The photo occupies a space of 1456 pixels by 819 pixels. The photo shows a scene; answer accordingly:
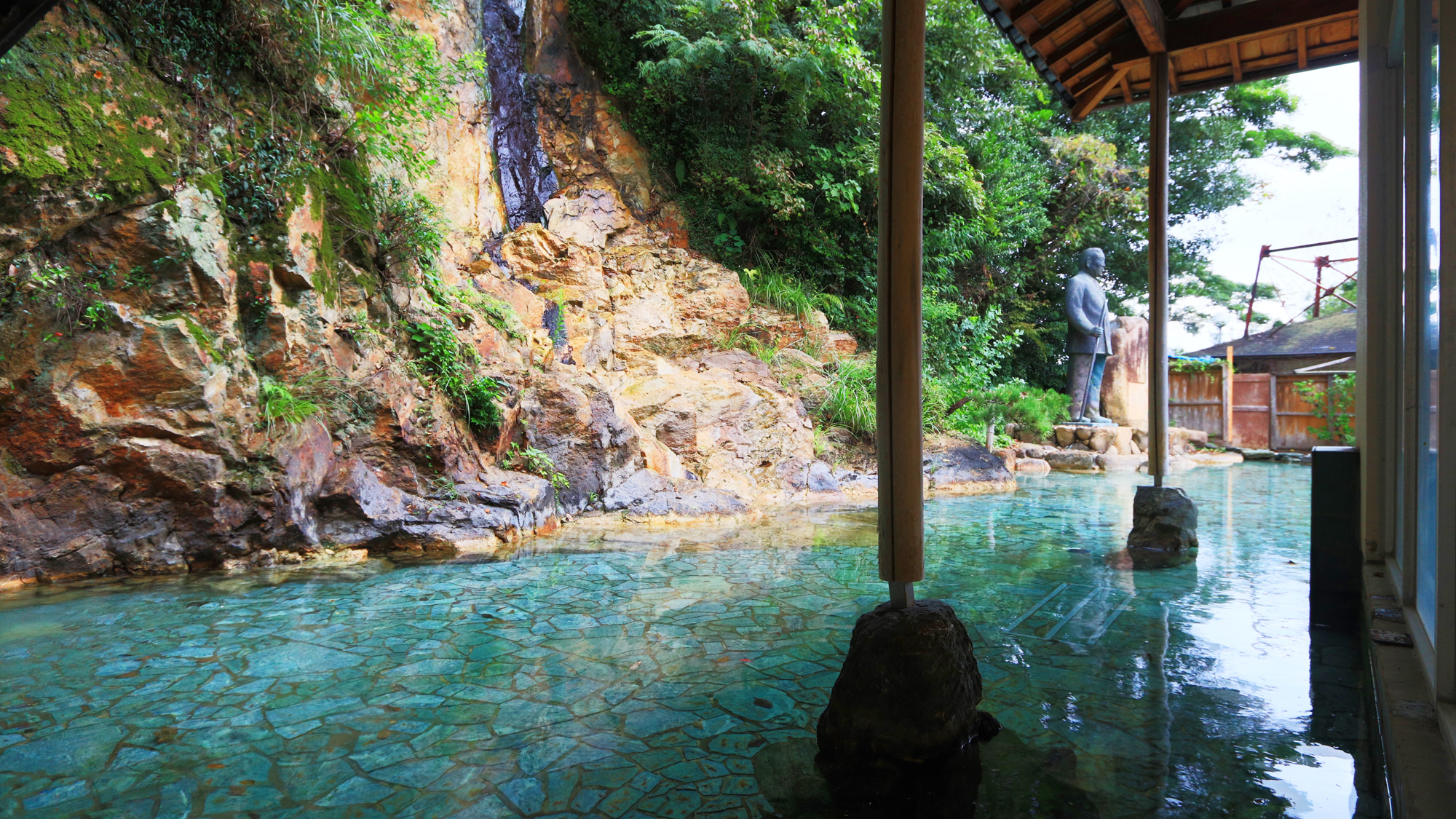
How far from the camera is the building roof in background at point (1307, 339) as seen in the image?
52.5 ft

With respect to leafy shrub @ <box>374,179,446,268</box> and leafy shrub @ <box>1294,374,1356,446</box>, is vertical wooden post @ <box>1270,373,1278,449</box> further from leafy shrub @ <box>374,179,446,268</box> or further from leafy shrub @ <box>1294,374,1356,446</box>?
leafy shrub @ <box>374,179,446,268</box>

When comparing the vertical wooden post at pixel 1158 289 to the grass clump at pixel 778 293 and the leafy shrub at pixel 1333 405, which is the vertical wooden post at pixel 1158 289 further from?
the leafy shrub at pixel 1333 405

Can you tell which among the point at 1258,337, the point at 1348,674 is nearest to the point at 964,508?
the point at 1348,674

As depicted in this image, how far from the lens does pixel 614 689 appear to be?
9.51ft

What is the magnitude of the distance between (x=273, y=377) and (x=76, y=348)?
112 cm

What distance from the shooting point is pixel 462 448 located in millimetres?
6410

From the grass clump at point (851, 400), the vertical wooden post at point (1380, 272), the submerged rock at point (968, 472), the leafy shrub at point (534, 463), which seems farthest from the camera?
the grass clump at point (851, 400)

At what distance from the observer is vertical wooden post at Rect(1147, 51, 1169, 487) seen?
535cm

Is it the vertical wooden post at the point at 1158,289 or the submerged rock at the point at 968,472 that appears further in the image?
the submerged rock at the point at 968,472

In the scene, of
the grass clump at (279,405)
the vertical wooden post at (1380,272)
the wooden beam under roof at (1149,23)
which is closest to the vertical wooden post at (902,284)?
the vertical wooden post at (1380,272)

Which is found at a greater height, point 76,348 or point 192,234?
point 192,234

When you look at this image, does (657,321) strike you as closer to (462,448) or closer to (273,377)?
(462,448)

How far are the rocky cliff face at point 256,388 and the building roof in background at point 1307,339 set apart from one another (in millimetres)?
14070

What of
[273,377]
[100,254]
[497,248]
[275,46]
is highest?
[275,46]
